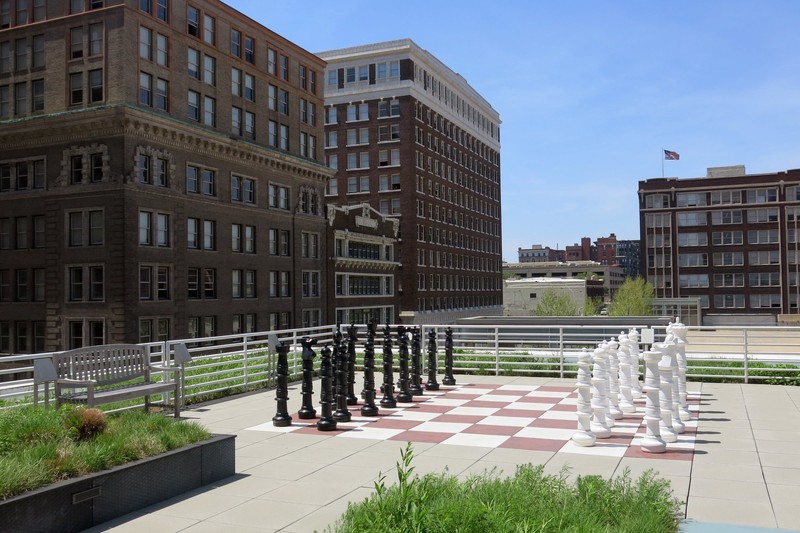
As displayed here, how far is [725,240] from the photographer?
100m

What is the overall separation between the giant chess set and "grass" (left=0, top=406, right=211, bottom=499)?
3.53 m

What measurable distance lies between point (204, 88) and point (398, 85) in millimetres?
37223

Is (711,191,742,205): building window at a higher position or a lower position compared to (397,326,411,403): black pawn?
higher

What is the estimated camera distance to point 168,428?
8609 mm

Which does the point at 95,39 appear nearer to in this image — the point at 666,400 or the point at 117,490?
the point at 117,490

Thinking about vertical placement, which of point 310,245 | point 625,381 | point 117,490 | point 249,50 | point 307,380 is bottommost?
point 117,490

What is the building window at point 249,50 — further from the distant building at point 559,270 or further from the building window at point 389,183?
the distant building at point 559,270

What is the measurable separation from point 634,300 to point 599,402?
83.3 m

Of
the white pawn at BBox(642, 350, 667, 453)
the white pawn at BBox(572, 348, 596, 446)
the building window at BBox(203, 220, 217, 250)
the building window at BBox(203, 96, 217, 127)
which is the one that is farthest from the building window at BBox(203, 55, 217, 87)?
the white pawn at BBox(642, 350, 667, 453)

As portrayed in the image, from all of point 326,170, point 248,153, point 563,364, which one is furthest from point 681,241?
point 563,364

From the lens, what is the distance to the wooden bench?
1005cm

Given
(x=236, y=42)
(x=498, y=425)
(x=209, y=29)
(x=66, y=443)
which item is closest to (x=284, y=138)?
(x=236, y=42)

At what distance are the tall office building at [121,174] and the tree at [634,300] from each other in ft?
182

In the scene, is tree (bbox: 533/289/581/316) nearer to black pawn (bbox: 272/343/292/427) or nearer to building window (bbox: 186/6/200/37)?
building window (bbox: 186/6/200/37)
